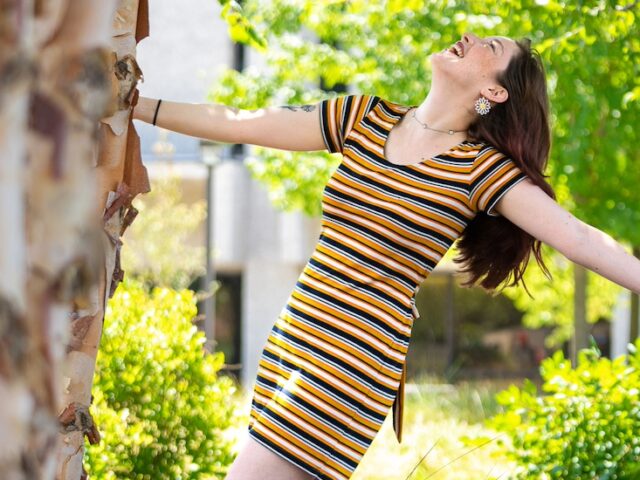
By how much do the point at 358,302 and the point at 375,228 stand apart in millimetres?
187

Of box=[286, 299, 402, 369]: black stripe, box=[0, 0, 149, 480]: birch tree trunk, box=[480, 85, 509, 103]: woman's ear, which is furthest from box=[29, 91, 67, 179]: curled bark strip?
box=[480, 85, 509, 103]: woman's ear

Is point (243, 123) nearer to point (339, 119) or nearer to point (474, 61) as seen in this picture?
point (339, 119)

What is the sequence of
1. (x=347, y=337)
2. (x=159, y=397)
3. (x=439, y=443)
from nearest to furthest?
(x=347, y=337) < (x=159, y=397) < (x=439, y=443)

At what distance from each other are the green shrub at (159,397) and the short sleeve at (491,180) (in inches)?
77.7

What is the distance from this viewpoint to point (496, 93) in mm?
2820

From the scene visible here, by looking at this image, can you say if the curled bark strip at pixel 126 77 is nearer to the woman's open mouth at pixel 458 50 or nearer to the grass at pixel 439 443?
the woman's open mouth at pixel 458 50

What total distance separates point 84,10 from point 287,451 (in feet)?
4.78

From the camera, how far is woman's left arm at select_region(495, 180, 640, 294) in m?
2.48

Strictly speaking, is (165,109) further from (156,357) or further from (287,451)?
(156,357)

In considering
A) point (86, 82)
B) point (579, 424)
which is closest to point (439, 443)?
point (579, 424)

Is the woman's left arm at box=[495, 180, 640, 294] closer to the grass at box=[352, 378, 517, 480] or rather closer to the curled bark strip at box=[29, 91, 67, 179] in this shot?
the grass at box=[352, 378, 517, 480]

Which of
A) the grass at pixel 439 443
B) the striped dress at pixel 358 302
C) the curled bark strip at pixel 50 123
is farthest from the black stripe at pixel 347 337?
the curled bark strip at pixel 50 123

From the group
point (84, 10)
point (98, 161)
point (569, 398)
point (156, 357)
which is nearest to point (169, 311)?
point (156, 357)

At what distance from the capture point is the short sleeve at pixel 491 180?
2596 millimetres
